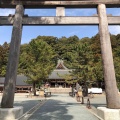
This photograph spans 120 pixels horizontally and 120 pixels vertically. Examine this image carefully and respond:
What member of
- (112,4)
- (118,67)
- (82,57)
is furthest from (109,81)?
(118,67)

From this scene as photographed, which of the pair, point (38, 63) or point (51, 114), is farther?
point (38, 63)

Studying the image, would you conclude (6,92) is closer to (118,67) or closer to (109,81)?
(109,81)

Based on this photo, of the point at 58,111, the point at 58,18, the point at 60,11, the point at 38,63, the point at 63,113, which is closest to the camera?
the point at 58,18

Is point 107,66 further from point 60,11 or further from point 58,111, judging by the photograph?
point 58,111

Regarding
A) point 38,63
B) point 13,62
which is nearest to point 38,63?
point 38,63

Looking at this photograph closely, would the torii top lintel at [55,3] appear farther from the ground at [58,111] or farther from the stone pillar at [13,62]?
the ground at [58,111]

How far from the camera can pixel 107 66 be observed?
400 inches

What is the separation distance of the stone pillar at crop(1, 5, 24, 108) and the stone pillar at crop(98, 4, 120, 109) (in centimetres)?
437

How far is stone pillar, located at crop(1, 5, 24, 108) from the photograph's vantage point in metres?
9.86

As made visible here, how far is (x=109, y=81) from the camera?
9992 mm

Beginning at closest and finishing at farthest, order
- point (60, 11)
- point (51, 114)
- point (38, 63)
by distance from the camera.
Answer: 1. point (60, 11)
2. point (51, 114)
3. point (38, 63)

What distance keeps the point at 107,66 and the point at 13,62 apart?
4705 millimetres

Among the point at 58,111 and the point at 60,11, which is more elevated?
the point at 60,11

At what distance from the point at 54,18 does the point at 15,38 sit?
2.39m
